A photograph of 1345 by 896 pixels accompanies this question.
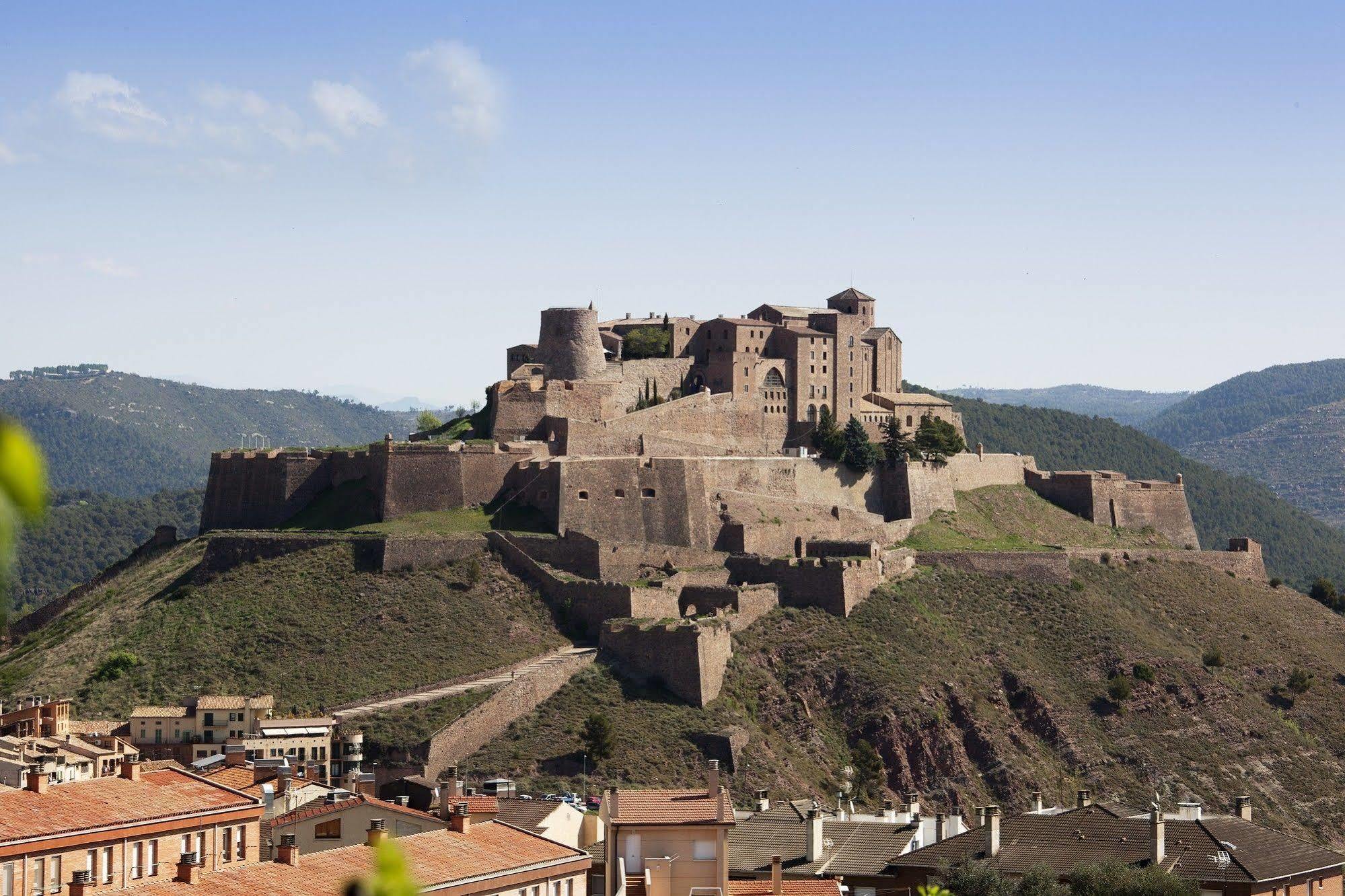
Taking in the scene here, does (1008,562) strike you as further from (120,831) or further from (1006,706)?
(120,831)

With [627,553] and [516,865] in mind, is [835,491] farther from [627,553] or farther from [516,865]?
[516,865]

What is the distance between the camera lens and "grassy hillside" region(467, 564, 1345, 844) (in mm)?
58062

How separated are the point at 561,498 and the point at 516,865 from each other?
4103 cm

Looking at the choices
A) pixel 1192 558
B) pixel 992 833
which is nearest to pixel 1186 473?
pixel 1192 558

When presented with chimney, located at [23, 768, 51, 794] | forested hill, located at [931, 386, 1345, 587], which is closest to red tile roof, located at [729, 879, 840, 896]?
chimney, located at [23, 768, 51, 794]

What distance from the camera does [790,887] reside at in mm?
29469

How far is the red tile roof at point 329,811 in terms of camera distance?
103 ft

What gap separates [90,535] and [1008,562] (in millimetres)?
110355

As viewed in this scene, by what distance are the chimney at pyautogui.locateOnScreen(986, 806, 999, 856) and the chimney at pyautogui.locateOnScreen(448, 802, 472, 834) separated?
10.7m

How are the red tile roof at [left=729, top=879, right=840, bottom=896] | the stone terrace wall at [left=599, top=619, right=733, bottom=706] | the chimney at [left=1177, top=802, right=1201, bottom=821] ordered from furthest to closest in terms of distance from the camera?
1. the stone terrace wall at [left=599, top=619, right=733, bottom=706]
2. the chimney at [left=1177, top=802, right=1201, bottom=821]
3. the red tile roof at [left=729, top=879, right=840, bottom=896]

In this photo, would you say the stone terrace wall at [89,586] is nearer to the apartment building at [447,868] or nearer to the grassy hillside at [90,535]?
the apartment building at [447,868]

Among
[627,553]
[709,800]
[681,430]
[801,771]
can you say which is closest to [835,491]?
Answer: [681,430]

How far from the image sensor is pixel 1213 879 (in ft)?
110

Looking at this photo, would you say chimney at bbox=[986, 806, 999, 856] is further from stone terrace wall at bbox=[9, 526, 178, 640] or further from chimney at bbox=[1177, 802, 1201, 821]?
stone terrace wall at bbox=[9, 526, 178, 640]
